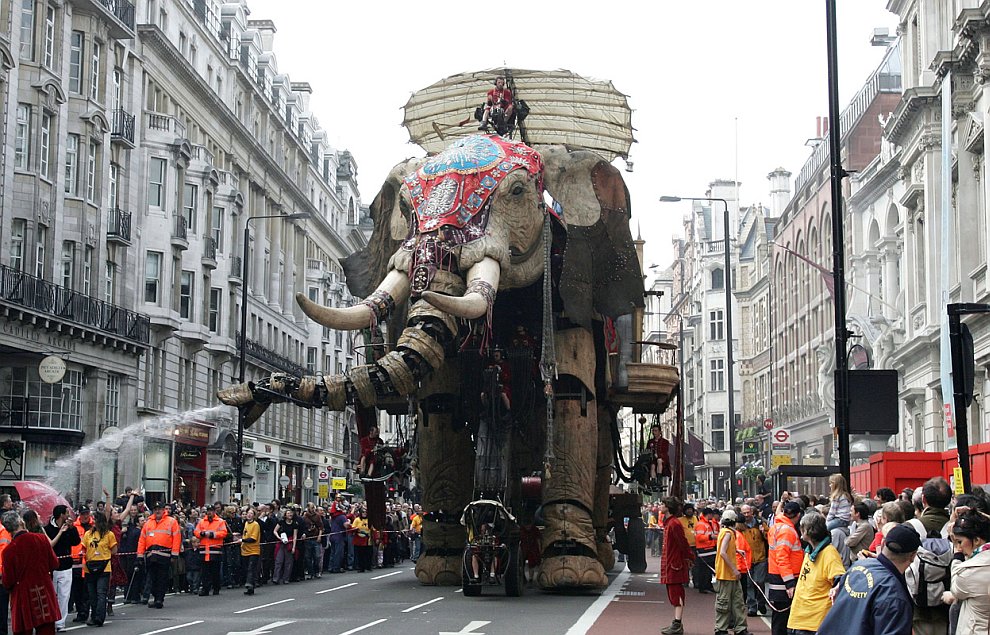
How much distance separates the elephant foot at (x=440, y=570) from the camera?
19516 millimetres

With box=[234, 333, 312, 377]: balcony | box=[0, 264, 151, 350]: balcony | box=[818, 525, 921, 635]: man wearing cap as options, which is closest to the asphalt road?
box=[818, 525, 921, 635]: man wearing cap

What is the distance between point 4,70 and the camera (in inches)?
1388

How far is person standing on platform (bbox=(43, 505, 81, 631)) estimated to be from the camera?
15.6 metres

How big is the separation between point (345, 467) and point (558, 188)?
7282cm

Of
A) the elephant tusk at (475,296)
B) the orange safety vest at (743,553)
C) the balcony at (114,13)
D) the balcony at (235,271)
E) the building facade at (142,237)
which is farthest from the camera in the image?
the balcony at (235,271)

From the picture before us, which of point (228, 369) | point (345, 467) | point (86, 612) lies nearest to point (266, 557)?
point (86, 612)

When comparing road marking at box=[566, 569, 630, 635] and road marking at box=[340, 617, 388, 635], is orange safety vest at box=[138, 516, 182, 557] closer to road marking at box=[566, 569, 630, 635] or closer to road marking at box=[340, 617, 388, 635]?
road marking at box=[340, 617, 388, 635]

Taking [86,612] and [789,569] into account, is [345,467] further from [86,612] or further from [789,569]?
[789,569]

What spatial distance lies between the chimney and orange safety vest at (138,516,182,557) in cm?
7163

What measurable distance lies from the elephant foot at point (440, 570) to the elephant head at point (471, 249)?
12.7 feet

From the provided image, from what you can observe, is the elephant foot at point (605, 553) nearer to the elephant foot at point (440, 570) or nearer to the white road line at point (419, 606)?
the elephant foot at point (440, 570)

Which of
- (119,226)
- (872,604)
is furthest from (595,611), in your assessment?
(119,226)

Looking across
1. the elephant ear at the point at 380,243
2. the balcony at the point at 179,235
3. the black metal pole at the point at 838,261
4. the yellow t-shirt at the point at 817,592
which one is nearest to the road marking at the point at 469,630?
the yellow t-shirt at the point at 817,592

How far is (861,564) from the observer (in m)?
7.44
